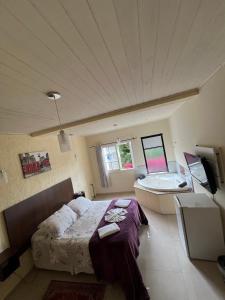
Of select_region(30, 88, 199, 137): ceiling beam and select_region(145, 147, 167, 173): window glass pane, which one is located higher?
select_region(30, 88, 199, 137): ceiling beam

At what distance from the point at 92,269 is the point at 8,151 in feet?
7.66

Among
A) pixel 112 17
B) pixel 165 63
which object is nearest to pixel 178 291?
pixel 165 63

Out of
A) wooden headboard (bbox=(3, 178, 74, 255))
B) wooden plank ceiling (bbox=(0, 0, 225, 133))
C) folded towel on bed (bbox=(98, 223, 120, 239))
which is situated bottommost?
folded towel on bed (bbox=(98, 223, 120, 239))

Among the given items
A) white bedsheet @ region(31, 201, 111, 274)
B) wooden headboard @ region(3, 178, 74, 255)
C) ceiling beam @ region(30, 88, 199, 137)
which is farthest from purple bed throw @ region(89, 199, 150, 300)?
ceiling beam @ region(30, 88, 199, 137)

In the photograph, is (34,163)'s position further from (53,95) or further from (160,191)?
(160,191)

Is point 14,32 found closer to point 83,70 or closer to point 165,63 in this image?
point 83,70

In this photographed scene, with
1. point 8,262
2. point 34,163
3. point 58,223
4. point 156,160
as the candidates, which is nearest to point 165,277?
point 58,223

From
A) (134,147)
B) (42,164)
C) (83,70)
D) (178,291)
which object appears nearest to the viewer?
(83,70)

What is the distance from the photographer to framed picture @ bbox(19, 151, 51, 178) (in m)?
3.04

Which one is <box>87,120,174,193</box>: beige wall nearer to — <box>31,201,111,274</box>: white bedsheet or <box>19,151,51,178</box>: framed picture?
<box>19,151,51,178</box>: framed picture

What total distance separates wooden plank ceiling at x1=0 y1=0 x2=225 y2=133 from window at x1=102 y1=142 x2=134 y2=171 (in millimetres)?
4186

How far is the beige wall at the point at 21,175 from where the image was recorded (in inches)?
99.8

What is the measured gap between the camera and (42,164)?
11.5 ft

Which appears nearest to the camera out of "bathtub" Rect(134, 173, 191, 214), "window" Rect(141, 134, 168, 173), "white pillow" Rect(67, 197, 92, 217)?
"white pillow" Rect(67, 197, 92, 217)
